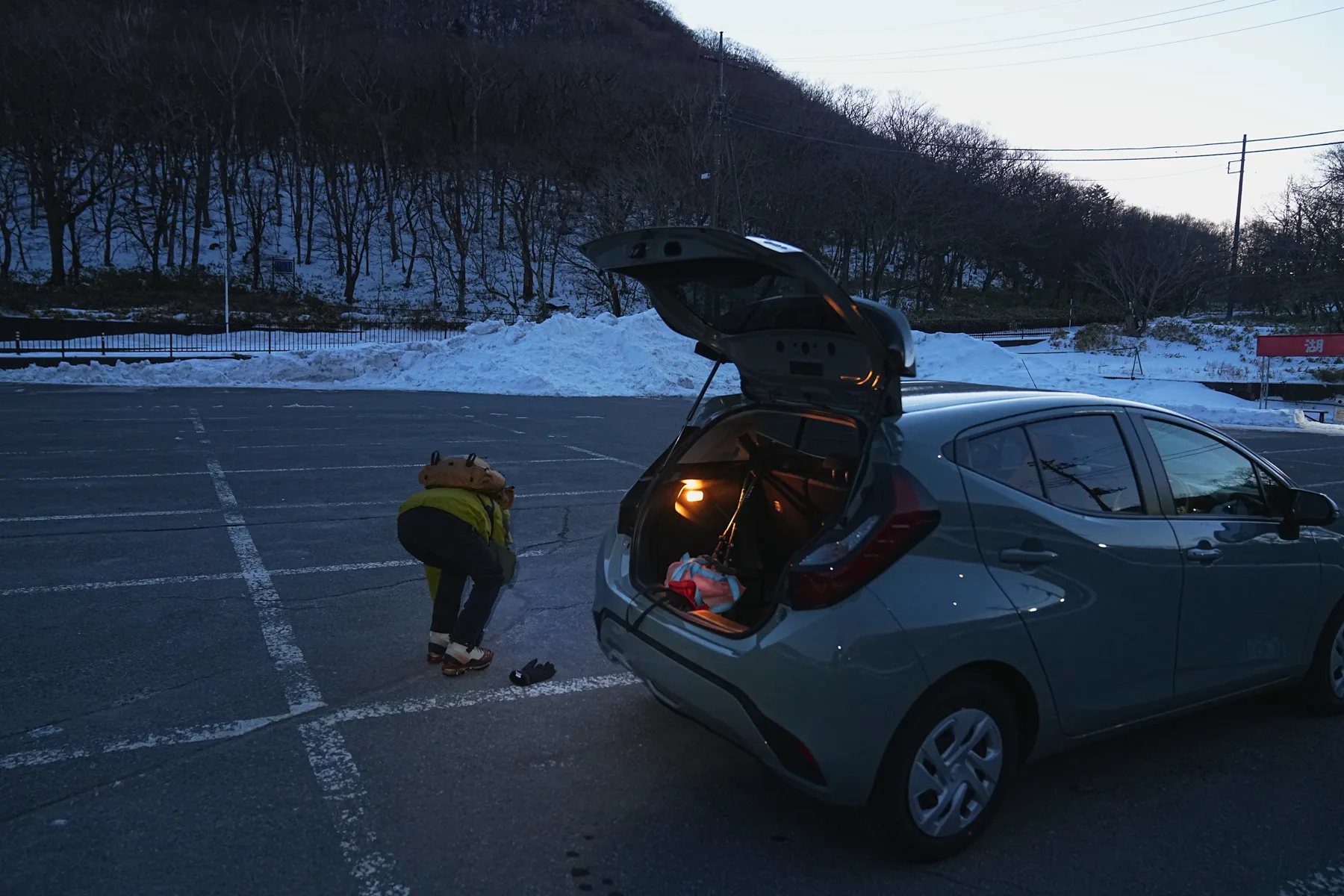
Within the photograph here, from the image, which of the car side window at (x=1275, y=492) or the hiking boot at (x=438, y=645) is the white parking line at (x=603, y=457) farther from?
the car side window at (x=1275, y=492)

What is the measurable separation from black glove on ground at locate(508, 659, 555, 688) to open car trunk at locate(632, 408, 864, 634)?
111 centimetres

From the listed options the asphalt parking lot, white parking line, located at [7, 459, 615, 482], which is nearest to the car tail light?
the asphalt parking lot

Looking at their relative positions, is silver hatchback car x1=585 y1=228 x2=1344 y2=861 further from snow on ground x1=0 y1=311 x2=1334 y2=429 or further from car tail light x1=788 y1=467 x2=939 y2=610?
snow on ground x1=0 y1=311 x2=1334 y2=429

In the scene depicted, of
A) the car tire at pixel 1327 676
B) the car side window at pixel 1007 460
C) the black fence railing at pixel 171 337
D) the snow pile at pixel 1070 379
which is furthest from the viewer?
the black fence railing at pixel 171 337

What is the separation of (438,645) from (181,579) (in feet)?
8.30

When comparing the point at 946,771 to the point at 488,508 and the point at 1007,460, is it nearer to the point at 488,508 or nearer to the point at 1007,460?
the point at 1007,460

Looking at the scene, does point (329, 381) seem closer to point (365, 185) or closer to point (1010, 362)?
point (1010, 362)

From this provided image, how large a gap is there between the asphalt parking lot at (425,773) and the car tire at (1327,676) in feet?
0.35

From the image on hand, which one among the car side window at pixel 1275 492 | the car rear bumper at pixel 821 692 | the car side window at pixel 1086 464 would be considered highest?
the car side window at pixel 1086 464

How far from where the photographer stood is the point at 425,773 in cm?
372

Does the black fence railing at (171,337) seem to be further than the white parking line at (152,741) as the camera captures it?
Yes

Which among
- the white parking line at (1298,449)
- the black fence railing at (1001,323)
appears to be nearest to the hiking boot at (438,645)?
the white parking line at (1298,449)

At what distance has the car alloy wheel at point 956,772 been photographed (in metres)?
3.04

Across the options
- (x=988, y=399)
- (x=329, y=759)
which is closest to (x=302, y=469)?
(x=329, y=759)
